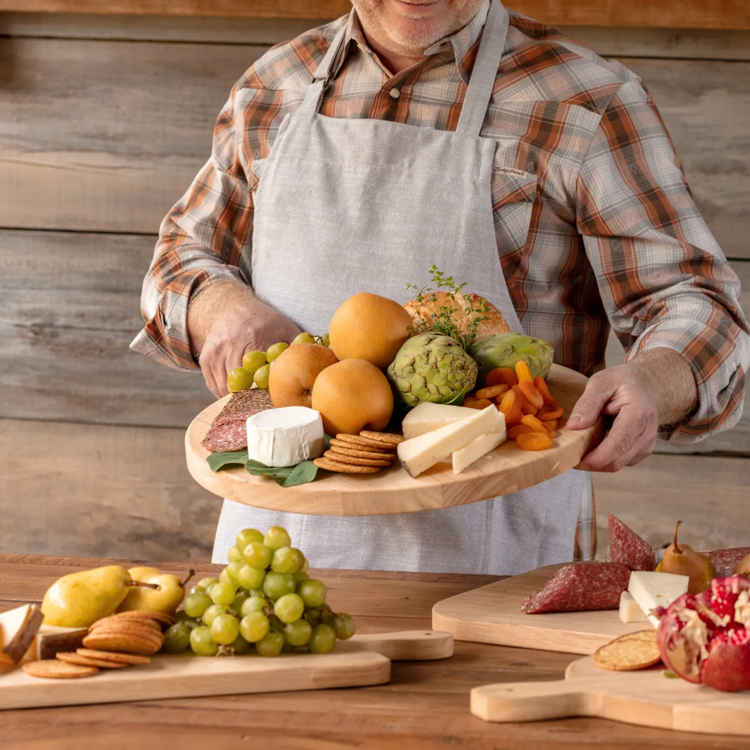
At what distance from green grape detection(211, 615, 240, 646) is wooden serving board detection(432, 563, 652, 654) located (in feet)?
0.87

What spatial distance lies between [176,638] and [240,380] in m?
0.43

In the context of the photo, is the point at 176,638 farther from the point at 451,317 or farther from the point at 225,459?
the point at 451,317

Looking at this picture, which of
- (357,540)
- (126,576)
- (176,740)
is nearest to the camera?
(176,740)

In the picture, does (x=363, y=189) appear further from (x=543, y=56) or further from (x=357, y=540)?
(x=357, y=540)

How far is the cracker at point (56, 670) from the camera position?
89cm

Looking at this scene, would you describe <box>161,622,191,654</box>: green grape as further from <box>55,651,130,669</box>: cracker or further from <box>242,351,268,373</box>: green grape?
<box>242,351,268,373</box>: green grape

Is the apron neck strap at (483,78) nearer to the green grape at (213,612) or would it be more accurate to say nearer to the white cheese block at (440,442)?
the white cheese block at (440,442)

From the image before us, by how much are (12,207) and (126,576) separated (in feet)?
4.92

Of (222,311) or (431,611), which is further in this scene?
(222,311)

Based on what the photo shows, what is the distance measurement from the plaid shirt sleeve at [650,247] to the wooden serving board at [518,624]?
1.40ft

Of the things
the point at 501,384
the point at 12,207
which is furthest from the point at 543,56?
the point at 12,207

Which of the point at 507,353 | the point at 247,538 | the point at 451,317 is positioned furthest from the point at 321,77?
the point at 247,538

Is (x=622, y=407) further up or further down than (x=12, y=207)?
further down

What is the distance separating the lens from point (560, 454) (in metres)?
1.08
